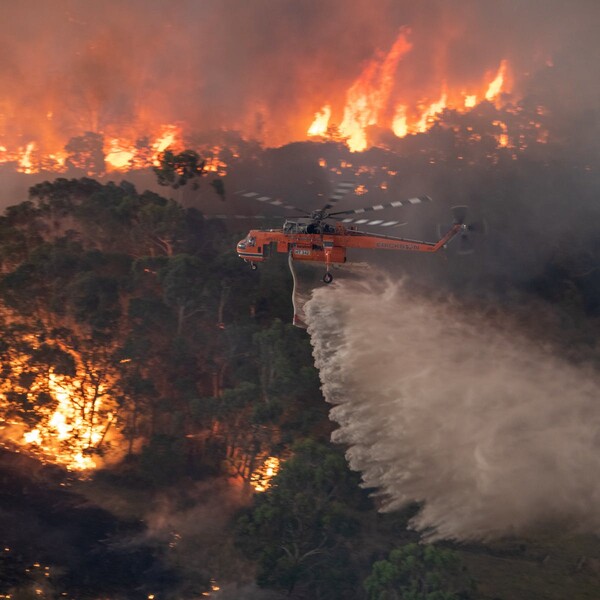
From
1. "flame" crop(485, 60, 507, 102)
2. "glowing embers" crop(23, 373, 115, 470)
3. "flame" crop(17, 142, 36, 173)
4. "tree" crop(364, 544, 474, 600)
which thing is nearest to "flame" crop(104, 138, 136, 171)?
"flame" crop(17, 142, 36, 173)

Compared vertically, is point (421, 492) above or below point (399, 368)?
below

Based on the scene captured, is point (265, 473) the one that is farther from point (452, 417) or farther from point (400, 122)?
point (400, 122)

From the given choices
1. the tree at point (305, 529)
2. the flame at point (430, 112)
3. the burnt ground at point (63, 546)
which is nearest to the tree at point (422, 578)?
the tree at point (305, 529)

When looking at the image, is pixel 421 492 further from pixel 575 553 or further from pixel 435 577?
pixel 575 553

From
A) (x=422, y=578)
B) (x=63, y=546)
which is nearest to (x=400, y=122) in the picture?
(x=422, y=578)

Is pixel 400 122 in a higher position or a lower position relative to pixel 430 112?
lower

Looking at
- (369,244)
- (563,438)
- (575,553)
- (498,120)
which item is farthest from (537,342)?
(498,120)

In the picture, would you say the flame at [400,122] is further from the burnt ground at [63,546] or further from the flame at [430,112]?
the burnt ground at [63,546]
